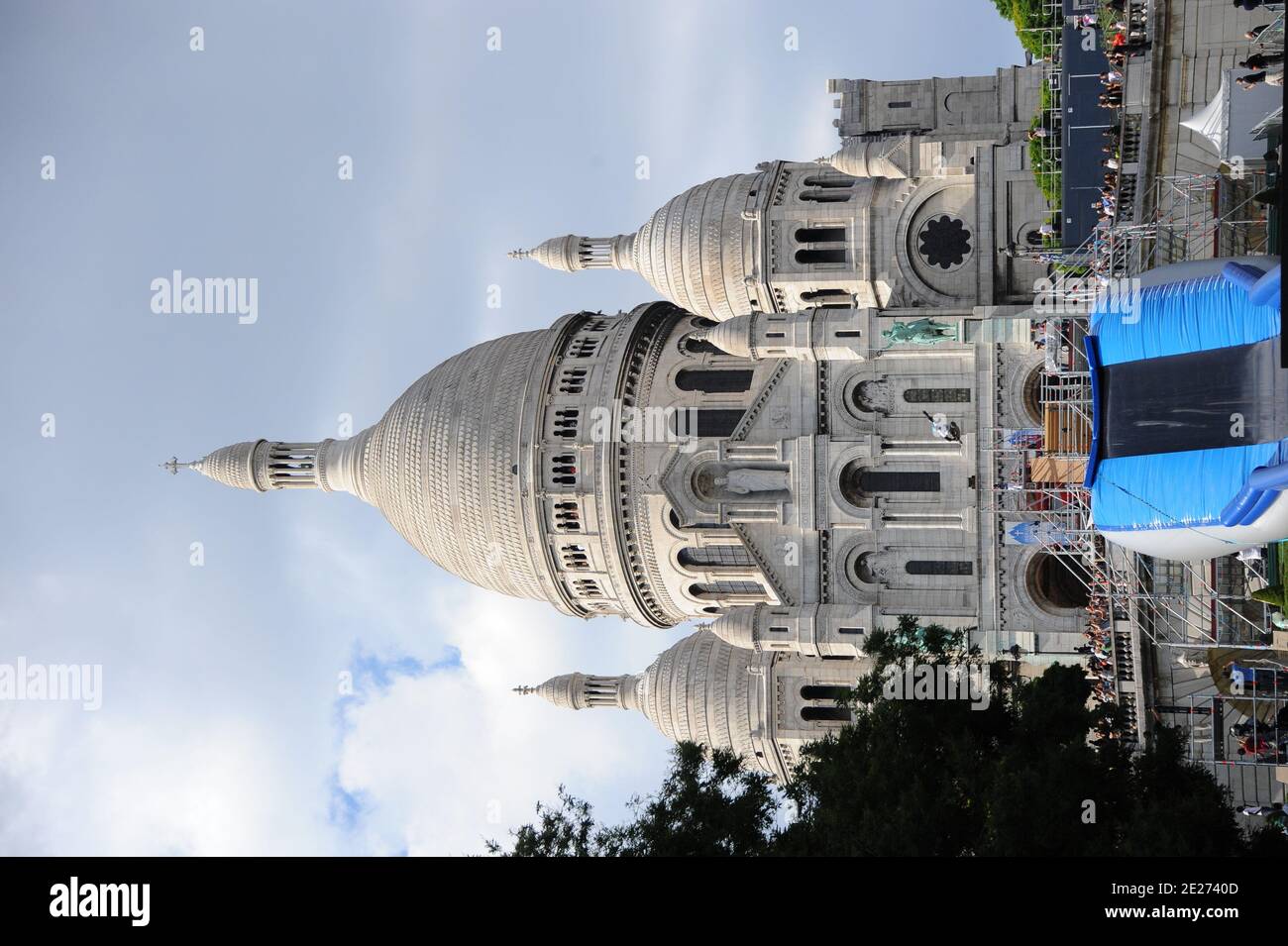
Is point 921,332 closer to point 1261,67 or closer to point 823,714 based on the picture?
point 1261,67

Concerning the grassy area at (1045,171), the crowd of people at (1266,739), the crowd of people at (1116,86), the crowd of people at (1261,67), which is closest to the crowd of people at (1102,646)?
the crowd of people at (1266,739)

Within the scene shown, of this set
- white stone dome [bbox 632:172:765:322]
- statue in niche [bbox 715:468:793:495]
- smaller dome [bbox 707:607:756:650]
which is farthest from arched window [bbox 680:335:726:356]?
smaller dome [bbox 707:607:756:650]

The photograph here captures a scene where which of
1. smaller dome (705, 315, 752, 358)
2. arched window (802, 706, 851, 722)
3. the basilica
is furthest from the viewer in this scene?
arched window (802, 706, 851, 722)

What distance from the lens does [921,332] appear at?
36.4 meters

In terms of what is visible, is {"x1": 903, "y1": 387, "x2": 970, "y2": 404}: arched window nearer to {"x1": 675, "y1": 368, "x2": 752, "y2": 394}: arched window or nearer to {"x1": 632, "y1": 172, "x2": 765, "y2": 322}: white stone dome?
{"x1": 675, "y1": 368, "x2": 752, "y2": 394}: arched window

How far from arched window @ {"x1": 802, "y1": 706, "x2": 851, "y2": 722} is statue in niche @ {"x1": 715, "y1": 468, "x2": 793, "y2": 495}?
26.7ft

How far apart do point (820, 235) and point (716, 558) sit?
10.7 meters

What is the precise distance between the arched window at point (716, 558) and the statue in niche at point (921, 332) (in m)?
7.91

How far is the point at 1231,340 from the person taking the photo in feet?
74.5

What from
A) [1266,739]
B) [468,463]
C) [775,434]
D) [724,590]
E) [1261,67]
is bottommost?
[1266,739]

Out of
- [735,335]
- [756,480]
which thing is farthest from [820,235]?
[756,480]

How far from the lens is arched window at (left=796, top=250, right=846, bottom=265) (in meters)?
40.2

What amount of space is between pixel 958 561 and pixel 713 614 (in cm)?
927
